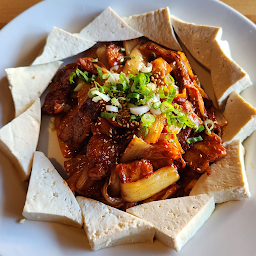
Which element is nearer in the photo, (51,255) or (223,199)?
(51,255)

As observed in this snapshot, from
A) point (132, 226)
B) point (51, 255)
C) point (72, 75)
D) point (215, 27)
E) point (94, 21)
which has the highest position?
point (215, 27)

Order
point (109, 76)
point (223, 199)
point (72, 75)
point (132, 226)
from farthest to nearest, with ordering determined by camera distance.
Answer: point (72, 75), point (109, 76), point (223, 199), point (132, 226)

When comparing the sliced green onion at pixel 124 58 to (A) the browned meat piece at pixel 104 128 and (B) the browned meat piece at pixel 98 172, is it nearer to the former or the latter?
(A) the browned meat piece at pixel 104 128

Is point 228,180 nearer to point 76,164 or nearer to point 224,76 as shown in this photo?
point 224,76

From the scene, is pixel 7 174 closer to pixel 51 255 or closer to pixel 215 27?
pixel 51 255

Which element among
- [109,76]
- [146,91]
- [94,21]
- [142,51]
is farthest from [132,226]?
[94,21]

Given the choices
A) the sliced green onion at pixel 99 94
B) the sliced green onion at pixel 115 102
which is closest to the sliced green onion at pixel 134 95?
the sliced green onion at pixel 115 102

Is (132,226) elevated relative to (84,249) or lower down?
elevated
